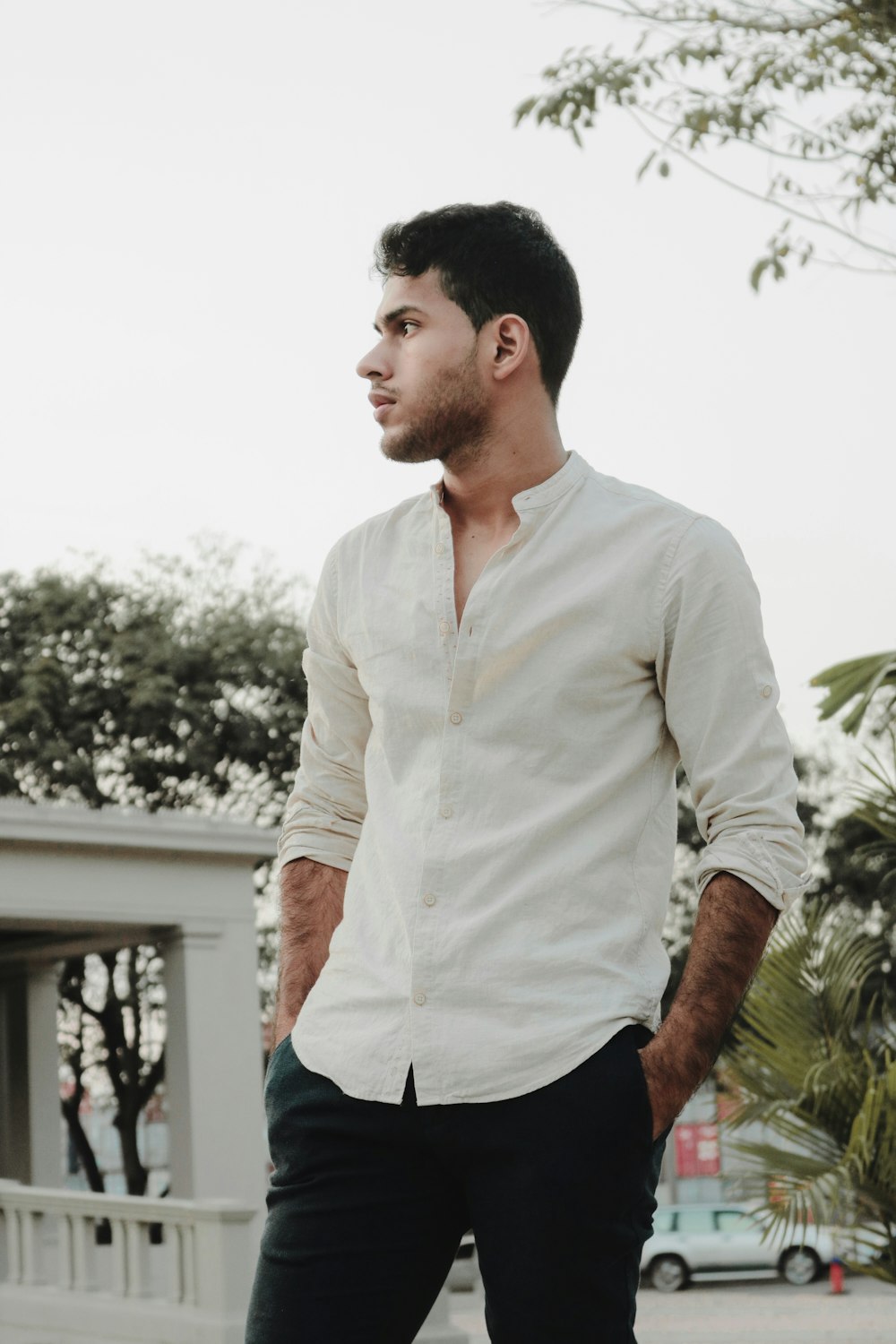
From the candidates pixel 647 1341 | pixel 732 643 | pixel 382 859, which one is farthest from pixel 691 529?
pixel 647 1341

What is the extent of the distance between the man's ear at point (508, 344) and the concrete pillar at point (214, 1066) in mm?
12033

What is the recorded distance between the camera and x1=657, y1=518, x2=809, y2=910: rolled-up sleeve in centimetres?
179

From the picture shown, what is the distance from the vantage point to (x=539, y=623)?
180cm

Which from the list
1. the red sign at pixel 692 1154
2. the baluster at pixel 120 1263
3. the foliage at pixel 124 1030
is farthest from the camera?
the red sign at pixel 692 1154

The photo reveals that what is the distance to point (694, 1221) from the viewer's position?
80.3ft

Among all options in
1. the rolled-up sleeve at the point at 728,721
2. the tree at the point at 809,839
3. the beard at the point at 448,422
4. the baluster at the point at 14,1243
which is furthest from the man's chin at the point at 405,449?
the tree at the point at 809,839

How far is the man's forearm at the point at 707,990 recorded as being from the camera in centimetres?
165

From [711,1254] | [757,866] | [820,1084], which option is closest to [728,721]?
[757,866]

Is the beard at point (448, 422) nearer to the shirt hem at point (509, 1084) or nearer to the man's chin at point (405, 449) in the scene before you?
the man's chin at point (405, 449)

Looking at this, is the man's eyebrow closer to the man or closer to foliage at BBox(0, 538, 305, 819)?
the man

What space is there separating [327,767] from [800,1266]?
80.2 ft

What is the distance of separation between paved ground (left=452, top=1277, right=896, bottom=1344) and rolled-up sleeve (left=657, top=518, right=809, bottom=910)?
13918 millimetres

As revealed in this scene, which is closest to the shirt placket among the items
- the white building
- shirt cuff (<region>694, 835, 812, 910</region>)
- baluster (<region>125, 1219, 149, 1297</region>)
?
shirt cuff (<region>694, 835, 812, 910</region>)

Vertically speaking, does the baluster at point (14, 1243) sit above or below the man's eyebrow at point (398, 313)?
below
